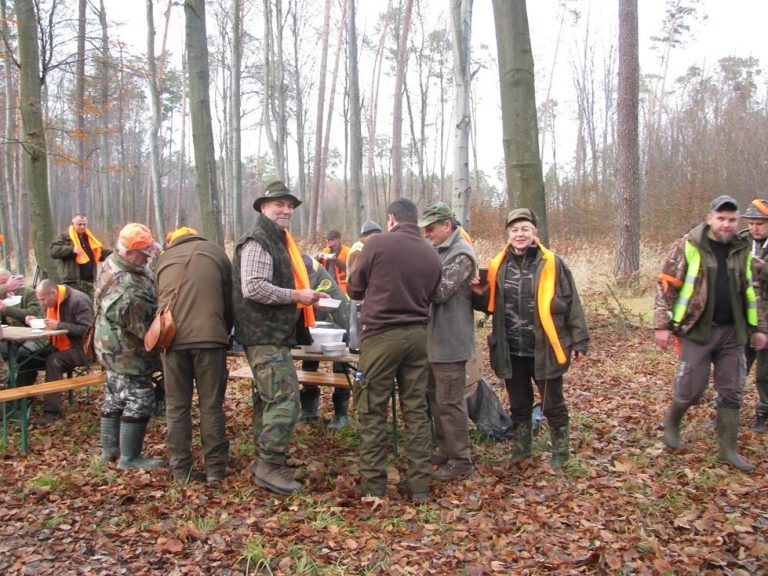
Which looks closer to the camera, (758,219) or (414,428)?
(414,428)

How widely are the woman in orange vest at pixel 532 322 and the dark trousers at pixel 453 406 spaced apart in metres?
0.37

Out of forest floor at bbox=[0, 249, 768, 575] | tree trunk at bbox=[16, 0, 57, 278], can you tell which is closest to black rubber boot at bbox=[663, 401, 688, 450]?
forest floor at bbox=[0, 249, 768, 575]

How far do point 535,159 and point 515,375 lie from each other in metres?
3.50

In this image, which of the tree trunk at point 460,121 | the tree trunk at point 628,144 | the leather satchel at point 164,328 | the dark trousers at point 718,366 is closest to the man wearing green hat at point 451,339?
the dark trousers at point 718,366

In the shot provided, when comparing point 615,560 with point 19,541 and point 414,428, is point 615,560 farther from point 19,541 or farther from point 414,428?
point 19,541

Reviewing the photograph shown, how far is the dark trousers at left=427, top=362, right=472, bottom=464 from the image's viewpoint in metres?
4.73

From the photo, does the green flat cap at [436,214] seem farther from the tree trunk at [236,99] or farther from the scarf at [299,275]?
the tree trunk at [236,99]

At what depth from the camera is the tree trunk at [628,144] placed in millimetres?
11484

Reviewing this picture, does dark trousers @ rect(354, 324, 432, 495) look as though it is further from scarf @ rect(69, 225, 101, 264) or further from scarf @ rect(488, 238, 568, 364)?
scarf @ rect(69, 225, 101, 264)

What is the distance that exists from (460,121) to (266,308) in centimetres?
737

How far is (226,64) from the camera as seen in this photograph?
27.4 m

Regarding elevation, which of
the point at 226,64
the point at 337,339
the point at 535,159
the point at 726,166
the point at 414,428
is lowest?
the point at 414,428

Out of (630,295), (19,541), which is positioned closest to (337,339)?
(19,541)

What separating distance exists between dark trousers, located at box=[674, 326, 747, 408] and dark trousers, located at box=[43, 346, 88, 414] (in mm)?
5806
